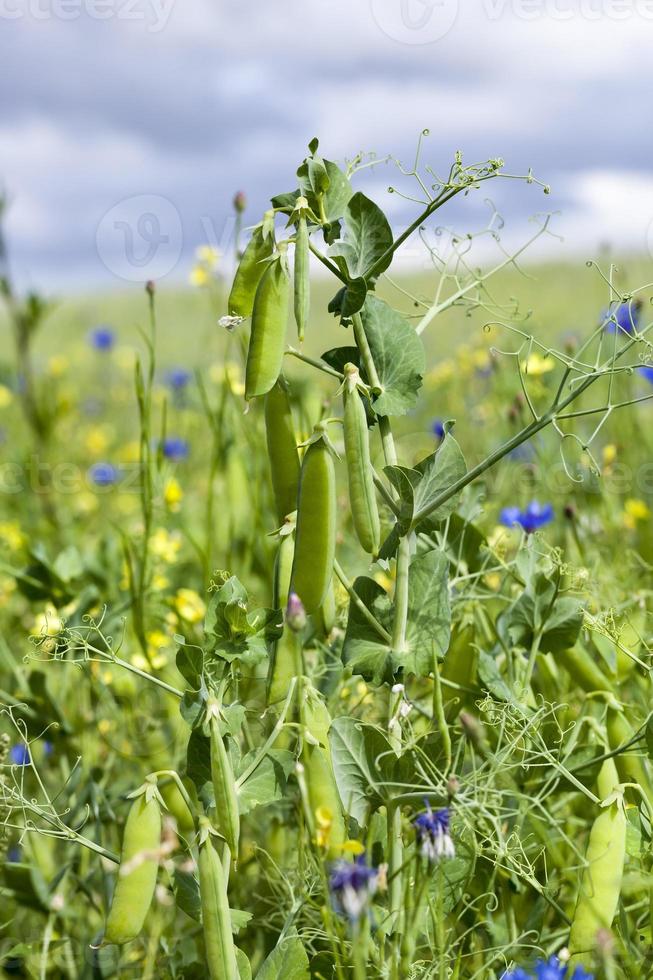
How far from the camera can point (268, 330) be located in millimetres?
810

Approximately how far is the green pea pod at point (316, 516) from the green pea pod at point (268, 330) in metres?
0.07

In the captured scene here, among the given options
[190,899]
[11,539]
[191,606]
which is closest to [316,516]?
[190,899]

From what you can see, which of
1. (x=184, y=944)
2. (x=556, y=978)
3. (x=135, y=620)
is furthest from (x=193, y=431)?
(x=556, y=978)

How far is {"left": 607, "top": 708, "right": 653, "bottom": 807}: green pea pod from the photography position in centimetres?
103

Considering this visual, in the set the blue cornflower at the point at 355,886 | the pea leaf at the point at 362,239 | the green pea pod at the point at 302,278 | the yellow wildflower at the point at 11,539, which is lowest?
the blue cornflower at the point at 355,886

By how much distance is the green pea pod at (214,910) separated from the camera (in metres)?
0.75

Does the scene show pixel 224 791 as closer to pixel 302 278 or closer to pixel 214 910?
pixel 214 910

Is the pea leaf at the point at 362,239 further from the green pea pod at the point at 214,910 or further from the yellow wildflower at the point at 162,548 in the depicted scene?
the yellow wildflower at the point at 162,548

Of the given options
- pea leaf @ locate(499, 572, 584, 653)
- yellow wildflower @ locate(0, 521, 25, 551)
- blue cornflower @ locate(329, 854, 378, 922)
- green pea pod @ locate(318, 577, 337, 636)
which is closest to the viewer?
blue cornflower @ locate(329, 854, 378, 922)

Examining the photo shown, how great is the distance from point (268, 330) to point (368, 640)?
323 millimetres

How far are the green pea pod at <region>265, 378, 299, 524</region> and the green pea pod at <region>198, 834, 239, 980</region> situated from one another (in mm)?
341

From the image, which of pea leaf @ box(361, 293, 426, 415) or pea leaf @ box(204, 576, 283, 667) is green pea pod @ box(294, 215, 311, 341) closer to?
pea leaf @ box(361, 293, 426, 415)

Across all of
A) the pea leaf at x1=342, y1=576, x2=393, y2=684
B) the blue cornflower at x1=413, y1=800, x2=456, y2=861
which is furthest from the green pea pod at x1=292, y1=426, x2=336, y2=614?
the blue cornflower at x1=413, y1=800, x2=456, y2=861

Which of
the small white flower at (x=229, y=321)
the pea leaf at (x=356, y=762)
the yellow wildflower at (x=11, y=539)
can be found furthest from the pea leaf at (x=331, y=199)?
the yellow wildflower at (x=11, y=539)
